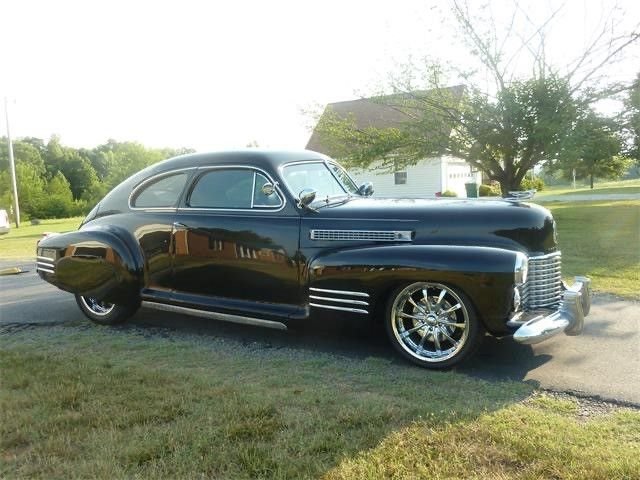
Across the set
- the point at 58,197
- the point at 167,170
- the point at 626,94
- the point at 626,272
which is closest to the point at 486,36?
the point at 626,94

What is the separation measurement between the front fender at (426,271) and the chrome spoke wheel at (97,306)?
8.40 ft

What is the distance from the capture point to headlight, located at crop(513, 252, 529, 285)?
13.0ft

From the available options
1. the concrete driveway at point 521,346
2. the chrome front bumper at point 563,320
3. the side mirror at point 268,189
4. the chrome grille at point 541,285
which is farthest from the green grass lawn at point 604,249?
the side mirror at point 268,189

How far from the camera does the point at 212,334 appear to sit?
211 inches

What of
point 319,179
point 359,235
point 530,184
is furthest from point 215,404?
point 530,184

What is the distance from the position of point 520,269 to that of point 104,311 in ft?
14.1

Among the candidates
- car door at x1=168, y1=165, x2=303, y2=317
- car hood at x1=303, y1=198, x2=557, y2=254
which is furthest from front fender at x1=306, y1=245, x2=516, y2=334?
car door at x1=168, y1=165, x2=303, y2=317

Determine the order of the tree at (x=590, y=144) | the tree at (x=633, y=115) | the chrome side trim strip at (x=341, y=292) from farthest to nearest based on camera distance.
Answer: the tree at (x=633, y=115) < the tree at (x=590, y=144) < the chrome side trim strip at (x=341, y=292)

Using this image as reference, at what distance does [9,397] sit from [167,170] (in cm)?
266

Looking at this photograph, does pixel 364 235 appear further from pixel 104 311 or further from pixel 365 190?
pixel 104 311

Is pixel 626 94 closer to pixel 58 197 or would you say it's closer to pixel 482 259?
pixel 482 259

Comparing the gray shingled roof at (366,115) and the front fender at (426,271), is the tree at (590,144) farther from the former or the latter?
the front fender at (426,271)

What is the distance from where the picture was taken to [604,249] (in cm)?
1027

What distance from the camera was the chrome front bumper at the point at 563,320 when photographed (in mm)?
3904
